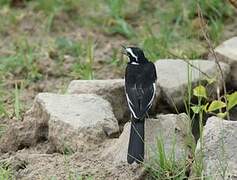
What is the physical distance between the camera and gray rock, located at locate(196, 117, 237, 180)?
12.8 feet

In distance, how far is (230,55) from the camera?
18.4ft

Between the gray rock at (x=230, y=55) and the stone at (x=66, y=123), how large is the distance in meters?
1.18

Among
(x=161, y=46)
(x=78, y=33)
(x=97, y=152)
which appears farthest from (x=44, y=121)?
(x=78, y=33)

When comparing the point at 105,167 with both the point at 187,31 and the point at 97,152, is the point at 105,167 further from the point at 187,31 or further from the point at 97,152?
the point at 187,31

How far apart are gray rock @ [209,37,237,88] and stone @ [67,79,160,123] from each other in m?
0.91

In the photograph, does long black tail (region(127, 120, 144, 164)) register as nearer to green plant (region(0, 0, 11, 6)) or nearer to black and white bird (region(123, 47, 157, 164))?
black and white bird (region(123, 47, 157, 164))

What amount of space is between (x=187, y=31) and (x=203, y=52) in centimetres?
53

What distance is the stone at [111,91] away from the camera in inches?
201

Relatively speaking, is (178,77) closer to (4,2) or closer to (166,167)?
(166,167)

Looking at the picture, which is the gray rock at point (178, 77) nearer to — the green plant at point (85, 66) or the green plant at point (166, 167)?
the green plant at point (85, 66)

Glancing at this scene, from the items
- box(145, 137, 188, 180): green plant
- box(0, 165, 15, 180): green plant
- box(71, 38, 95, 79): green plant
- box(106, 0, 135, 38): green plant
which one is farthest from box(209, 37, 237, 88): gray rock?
box(0, 165, 15, 180): green plant

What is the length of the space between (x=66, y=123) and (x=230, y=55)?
1.66m

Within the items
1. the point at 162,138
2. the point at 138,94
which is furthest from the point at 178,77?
the point at 162,138

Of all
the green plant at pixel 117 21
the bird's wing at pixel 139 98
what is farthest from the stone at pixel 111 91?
the green plant at pixel 117 21
